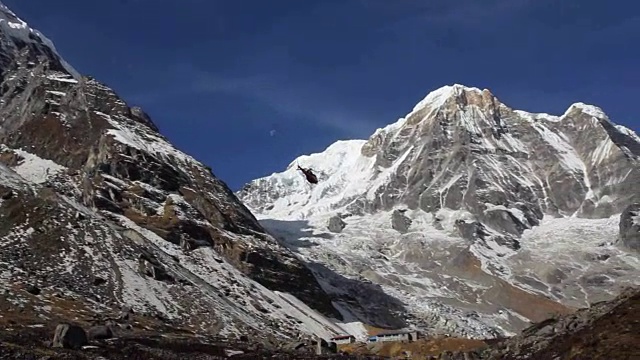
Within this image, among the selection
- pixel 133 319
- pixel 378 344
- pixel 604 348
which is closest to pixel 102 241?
pixel 133 319

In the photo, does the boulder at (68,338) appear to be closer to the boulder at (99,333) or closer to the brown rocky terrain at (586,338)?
the boulder at (99,333)

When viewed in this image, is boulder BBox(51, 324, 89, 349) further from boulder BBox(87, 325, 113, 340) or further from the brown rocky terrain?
the brown rocky terrain

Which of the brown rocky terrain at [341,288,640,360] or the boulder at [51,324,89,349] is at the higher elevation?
the brown rocky terrain at [341,288,640,360]

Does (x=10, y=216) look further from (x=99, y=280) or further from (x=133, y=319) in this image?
(x=133, y=319)

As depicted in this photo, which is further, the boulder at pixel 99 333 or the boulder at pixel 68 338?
the boulder at pixel 99 333

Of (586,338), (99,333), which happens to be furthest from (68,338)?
(586,338)

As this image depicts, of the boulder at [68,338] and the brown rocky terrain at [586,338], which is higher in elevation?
the brown rocky terrain at [586,338]

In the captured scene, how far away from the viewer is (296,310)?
19912 centimetres

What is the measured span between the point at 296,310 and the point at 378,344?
73.1 metres

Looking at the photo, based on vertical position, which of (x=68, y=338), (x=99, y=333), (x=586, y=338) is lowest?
(x=68, y=338)

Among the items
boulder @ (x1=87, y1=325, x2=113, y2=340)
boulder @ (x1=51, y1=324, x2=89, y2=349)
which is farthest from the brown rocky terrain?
boulder @ (x1=51, y1=324, x2=89, y2=349)

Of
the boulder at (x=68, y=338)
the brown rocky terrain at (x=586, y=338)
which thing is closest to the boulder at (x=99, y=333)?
the boulder at (x=68, y=338)

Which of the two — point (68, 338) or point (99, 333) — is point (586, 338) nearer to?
point (68, 338)

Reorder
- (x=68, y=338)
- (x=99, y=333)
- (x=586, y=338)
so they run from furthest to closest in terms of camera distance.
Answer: (x=99, y=333) → (x=68, y=338) → (x=586, y=338)
